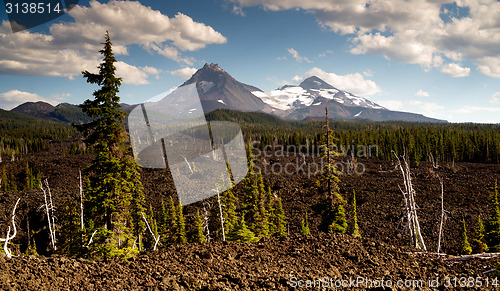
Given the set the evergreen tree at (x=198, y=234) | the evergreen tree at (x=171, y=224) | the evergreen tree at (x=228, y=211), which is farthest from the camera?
the evergreen tree at (x=228, y=211)

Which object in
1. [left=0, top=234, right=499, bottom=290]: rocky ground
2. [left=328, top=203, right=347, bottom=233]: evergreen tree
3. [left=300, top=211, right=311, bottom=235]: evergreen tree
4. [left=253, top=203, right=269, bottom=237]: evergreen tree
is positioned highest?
[left=0, top=234, right=499, bottom=290]: rocky ground

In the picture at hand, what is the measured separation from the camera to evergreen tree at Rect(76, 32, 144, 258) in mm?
14164

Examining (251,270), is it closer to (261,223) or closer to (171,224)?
(261,223)

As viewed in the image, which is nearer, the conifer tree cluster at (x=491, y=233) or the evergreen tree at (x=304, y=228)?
the conifer tree cluster at (x=491, y=233)

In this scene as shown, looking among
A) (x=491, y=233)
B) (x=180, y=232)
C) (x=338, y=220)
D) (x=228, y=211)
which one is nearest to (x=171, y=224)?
(x=180, y=232)

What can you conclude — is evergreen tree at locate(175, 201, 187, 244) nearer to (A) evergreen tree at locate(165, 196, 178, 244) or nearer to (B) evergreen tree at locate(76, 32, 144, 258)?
(A) evergreen tree at locate(165, 196, 178, 244)

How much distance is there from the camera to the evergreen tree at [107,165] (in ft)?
46.5

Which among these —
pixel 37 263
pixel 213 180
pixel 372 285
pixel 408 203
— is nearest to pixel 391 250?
pixel 372 285

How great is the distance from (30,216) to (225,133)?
401ft

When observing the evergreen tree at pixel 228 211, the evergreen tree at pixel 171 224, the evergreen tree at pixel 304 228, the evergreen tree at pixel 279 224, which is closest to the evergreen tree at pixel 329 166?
the evergreen tree at pixel 304 228

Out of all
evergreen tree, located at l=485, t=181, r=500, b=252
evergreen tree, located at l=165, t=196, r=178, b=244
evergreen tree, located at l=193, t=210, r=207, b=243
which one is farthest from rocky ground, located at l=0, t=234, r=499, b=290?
evergreen tree, located at l=485, t=181, r=500, b=252

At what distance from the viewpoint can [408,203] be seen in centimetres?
1230

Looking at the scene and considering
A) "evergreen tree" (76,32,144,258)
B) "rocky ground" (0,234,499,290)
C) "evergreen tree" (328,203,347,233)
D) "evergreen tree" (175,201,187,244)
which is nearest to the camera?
"rocky ground" (0,234,499,290)

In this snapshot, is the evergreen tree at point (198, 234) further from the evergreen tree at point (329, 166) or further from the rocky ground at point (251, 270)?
the rocky ground at point (251, 270)
